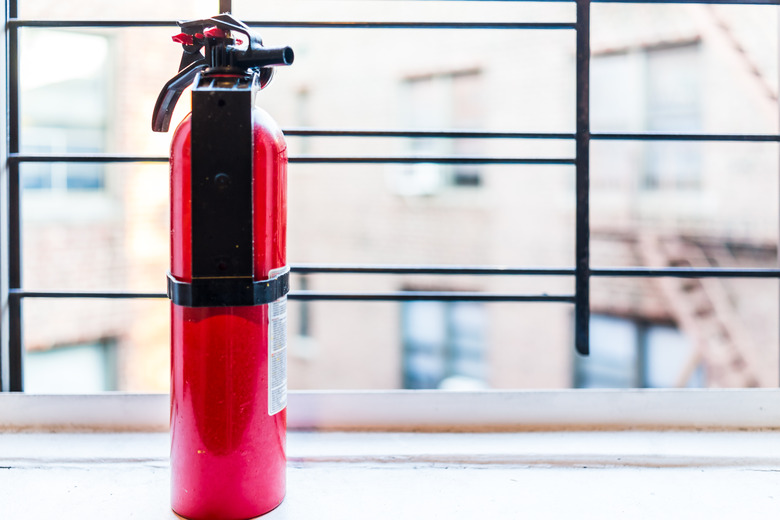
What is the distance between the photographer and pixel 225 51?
2.29 ft

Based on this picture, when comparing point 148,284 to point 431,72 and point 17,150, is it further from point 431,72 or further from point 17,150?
point 17,150

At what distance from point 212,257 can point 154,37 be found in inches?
185

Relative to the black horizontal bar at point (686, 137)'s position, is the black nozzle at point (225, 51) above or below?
above

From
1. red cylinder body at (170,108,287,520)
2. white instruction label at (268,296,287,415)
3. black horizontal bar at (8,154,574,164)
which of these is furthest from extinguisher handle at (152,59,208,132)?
white instruction label at (268,296,287,415)

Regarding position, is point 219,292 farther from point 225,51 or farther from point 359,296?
point 359,296

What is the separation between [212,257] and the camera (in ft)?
2.19

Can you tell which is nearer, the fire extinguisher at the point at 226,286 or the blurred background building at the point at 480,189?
the fire extinguisher at the point at 226,286

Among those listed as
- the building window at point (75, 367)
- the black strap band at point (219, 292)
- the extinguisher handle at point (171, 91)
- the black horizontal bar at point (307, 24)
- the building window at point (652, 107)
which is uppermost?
the building window at point (652, 107)

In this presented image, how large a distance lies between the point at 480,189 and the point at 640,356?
1.96 meters

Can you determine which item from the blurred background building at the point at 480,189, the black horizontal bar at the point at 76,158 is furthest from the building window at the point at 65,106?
the black horizontal bar at the point at 76,158

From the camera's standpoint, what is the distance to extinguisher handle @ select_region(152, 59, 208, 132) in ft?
2.48

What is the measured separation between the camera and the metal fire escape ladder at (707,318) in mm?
4051

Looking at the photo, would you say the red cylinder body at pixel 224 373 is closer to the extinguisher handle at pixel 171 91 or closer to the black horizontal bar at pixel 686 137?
the extinguisher handle at pixel 171 91

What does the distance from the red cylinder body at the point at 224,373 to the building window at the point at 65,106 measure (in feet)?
13.8
